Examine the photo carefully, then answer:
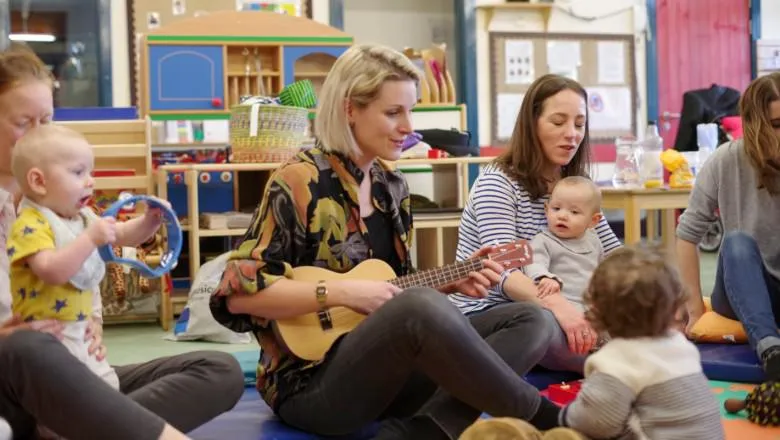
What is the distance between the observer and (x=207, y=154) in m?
5.31

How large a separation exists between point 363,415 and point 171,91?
3.79 m

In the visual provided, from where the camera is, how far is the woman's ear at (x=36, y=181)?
166cm

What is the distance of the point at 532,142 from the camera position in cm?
255

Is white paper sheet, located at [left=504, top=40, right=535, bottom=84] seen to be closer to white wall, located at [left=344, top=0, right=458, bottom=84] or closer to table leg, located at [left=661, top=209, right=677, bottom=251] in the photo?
white wall, located at [left=344, top=0, right=458, bottom=84]

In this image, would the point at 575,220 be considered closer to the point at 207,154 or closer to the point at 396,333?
the point at 396,333

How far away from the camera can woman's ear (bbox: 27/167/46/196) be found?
1660mm

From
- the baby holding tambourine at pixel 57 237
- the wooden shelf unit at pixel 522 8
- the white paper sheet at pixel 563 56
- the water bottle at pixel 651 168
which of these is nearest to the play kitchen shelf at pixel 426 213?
the water bottle at pixel 651 168

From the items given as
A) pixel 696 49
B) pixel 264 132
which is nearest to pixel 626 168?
pixel 264 132

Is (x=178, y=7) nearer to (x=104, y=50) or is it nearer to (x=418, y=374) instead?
(x=104, y=50)

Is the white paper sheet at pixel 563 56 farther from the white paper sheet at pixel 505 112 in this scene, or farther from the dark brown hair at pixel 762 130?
the dark brown hair at pixel 762 130

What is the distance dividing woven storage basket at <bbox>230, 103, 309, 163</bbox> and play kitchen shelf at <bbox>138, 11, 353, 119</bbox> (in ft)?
3.13

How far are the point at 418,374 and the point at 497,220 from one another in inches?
23.5

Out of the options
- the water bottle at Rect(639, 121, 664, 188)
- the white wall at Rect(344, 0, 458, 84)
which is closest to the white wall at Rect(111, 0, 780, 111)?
the white wall at Rect(344, 0, 458, 84)

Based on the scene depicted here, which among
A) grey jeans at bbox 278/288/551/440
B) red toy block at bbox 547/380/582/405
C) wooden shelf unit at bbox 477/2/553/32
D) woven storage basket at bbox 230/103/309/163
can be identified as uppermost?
wooden shelf unit at bbox 477/2/553/32
